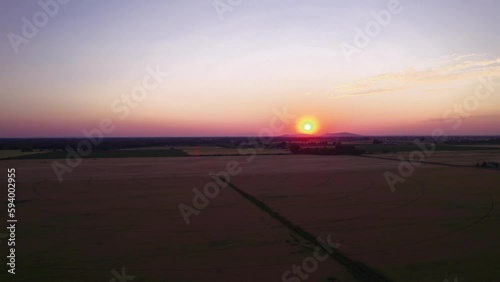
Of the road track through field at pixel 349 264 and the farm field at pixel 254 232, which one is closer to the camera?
the road track through field at pixel 349 264

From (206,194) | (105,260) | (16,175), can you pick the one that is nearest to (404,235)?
(105,260)

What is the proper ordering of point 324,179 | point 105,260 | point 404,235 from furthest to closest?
point 324,179 → point 404,235 → point 105,260

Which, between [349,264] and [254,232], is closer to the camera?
[349,264]

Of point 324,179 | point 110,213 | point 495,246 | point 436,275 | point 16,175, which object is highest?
point 16,175

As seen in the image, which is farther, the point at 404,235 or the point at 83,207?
the point at 83,207

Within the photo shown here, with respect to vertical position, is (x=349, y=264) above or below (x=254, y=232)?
below

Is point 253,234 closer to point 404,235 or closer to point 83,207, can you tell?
point 404,235

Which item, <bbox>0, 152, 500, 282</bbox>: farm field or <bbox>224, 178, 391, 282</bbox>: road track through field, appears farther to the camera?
<bbox>0, 152, 500, 282</bbox>: farm field

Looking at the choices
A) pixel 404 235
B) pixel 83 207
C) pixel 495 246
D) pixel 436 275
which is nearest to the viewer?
pixel 436 275
